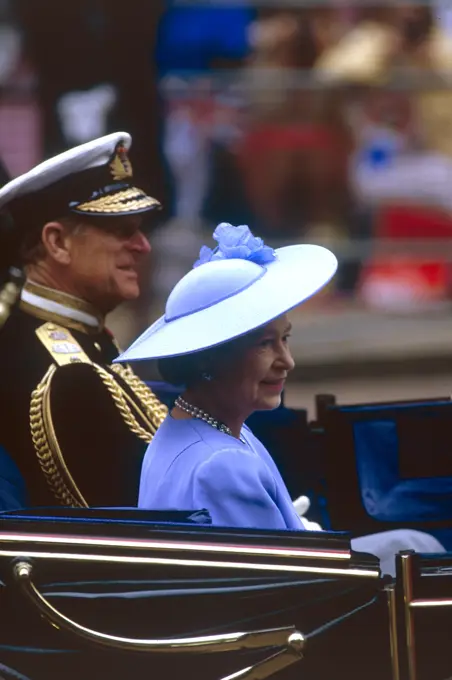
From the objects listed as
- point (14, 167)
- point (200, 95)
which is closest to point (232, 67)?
point (200, 95)

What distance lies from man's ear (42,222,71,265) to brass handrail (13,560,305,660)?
50.1 inches

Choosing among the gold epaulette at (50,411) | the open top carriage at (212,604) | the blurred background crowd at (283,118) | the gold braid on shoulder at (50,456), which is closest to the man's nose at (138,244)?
the gold epaulette at (50,411)

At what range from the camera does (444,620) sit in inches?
97.9

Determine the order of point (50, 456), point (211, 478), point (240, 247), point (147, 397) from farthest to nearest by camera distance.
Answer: point (147, 397)
point (50, 456)
point (240, 247)
point (211, 478)

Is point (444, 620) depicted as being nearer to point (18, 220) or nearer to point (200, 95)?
point (18, 220)

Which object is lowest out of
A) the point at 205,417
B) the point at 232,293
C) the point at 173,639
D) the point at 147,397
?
the point at 173,639

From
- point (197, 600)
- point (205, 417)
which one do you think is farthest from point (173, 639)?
point (205, 417)

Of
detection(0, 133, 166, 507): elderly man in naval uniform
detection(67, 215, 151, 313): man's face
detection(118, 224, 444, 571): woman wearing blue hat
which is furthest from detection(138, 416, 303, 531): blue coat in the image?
detection(67, 215, 151, 313): man's face

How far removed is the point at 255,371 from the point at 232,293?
0.14m

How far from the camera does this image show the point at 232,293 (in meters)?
2.73

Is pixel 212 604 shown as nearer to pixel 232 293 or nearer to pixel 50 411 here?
pixel 232 293

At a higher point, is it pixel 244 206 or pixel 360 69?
pixel 360 69

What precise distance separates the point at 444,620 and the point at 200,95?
7308 millimetres

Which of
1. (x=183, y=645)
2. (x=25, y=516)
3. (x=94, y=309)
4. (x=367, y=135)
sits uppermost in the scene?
(x=367, y=135)
